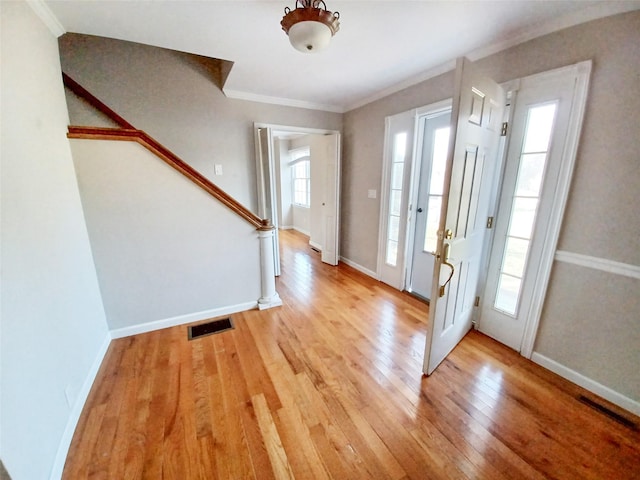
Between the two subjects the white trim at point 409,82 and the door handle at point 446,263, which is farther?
the white trim at point 409,82

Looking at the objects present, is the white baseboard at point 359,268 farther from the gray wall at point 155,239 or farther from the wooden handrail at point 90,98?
the wooden handrail at point 90,98

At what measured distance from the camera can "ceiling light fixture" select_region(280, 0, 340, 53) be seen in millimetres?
1325

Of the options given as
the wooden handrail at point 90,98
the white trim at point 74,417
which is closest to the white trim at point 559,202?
the white trim at point 74,417

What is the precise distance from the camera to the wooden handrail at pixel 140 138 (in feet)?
5.99

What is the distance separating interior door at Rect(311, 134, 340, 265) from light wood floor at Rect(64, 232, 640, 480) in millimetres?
1921

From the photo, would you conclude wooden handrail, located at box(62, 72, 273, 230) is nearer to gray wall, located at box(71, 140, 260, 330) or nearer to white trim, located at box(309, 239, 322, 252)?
gray wall, located at box(71, 140, 260, 330)

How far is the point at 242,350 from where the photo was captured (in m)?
2.05

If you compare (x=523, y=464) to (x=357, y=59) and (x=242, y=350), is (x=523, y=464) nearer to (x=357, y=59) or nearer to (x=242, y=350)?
(x=242, y=350)

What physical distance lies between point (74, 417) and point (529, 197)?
327 centimetres

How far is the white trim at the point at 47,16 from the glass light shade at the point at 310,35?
1.54 metres

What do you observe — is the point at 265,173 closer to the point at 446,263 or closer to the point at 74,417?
the point at 446,263

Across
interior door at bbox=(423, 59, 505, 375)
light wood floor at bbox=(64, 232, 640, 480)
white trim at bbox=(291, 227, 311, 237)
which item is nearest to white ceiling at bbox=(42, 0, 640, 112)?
interior door at bbox=(423, 59, 505, 375)

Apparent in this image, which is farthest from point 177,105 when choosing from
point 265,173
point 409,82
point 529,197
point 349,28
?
point 529,197

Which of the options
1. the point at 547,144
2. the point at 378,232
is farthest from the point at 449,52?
the point at 378,232
